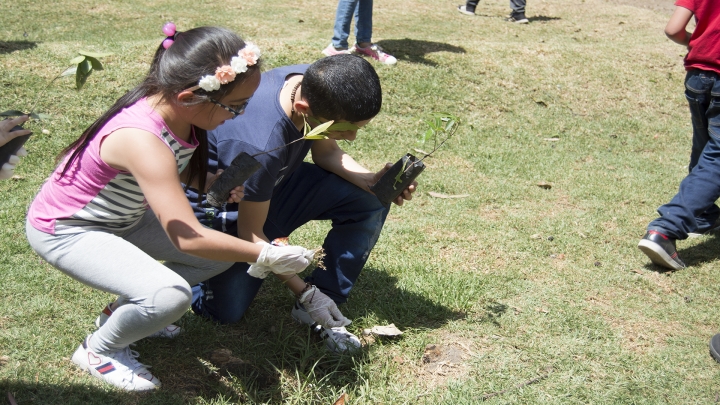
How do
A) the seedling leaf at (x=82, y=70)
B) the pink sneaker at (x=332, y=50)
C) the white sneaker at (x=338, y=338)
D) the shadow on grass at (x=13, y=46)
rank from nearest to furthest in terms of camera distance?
the seedling leaf at (x=82, y=70) < the white sneaker at (x=338, y=338) < the shadow on grass at (x=13, y=46) < the pink sneaker at (x=332, y=50)

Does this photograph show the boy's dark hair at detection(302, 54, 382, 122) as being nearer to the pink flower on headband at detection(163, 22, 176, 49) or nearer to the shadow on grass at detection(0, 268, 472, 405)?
the pink flower on headband at detection(163, 22, 176, 49)

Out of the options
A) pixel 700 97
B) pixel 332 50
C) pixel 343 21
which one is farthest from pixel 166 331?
pixel 343 21

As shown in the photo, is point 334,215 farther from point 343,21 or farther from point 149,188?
point 343,21

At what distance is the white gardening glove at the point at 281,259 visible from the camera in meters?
2.18

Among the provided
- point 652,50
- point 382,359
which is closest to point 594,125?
point 652,50

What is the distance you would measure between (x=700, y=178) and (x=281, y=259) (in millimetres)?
2697

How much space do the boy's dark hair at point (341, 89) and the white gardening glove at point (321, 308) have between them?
78 centimetres

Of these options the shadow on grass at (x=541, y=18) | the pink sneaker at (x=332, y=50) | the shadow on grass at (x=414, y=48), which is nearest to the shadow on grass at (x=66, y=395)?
the pink sneaker at (x=332, y=50)

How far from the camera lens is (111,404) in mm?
2256

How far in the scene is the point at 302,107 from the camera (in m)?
2.40

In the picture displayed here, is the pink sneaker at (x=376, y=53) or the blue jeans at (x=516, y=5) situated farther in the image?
the blue jeans at (x=516, y=5)

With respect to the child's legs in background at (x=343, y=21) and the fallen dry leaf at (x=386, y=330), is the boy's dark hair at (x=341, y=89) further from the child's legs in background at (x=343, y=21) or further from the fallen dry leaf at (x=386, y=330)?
the child's legs in background at (x=343, y=21)

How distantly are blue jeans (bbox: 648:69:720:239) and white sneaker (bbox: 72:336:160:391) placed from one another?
2.74 metres

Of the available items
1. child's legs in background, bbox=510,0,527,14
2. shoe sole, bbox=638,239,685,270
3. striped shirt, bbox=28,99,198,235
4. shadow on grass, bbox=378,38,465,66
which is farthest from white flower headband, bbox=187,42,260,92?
child's legs in background, bbox=510,0,527,14
